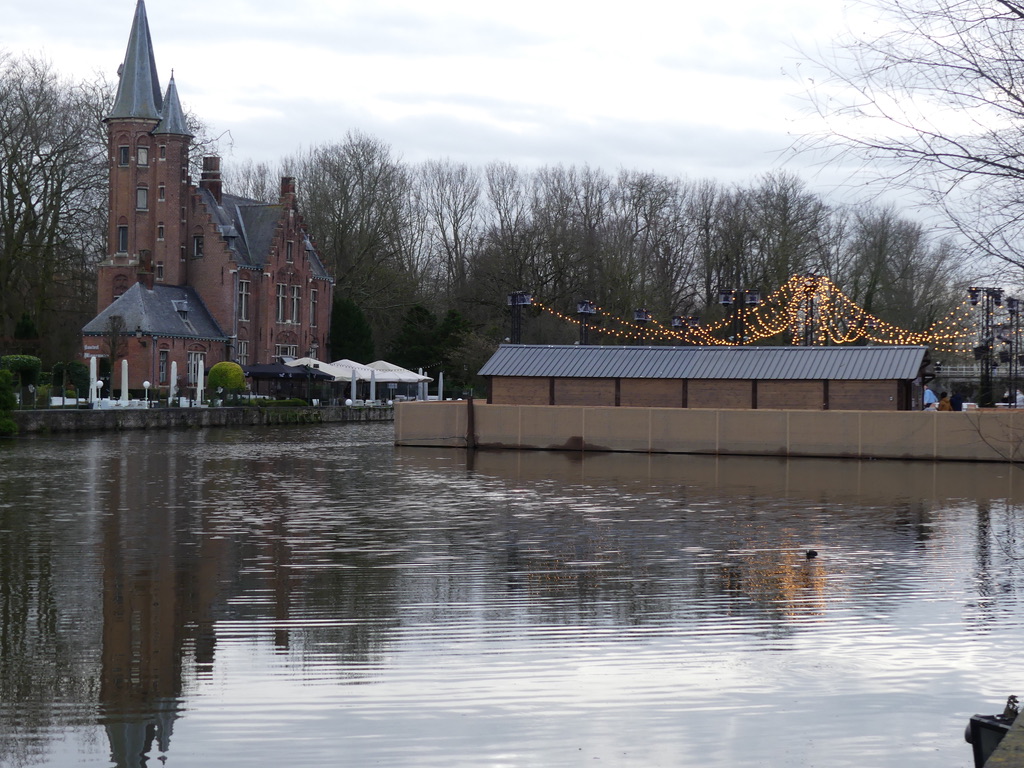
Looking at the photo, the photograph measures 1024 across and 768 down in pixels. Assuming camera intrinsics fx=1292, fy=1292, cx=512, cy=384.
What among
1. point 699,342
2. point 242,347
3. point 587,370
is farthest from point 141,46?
point 587,370

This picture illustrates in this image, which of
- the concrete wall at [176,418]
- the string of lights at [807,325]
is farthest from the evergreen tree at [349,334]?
the string of lights at [807,325]

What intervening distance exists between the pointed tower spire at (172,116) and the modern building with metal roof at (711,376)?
32.2 metres

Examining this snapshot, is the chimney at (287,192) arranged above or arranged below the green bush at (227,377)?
above

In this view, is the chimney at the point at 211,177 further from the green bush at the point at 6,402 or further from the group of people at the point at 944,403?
the group of people at the point at 944,403

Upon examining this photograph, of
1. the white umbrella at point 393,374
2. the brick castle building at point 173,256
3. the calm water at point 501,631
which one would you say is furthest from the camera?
the white umbrella at point 393,374

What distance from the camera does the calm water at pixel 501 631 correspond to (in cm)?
765

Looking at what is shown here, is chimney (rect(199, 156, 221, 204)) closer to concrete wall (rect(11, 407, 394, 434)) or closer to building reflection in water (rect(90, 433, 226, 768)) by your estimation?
concrete wall (rect(11, 407, 394, 434))

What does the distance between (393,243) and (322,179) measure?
19.5 ft

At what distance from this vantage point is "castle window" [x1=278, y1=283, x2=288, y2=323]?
71125 mm

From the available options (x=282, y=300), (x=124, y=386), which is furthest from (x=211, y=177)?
(x=124, y=386)

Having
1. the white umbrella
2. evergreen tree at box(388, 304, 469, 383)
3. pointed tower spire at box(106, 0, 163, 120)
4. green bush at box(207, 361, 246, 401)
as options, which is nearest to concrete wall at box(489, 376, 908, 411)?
green bush at box(207, 361, 246, 401)

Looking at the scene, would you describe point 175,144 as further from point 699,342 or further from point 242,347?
point 699,342

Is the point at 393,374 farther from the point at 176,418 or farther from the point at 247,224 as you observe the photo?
the point at 176,418

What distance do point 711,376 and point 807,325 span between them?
1379 centimetres
